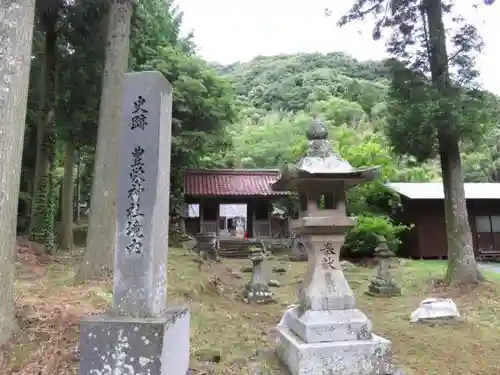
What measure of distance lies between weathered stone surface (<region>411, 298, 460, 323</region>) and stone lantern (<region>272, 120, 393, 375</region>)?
3.28 m

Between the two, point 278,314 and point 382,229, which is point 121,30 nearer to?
point 278,314

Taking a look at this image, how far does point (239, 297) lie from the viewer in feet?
35.0

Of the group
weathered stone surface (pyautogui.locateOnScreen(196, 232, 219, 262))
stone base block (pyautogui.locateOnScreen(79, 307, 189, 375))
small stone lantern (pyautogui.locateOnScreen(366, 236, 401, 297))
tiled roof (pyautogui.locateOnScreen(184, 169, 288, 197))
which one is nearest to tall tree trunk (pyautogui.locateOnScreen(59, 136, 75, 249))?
weathered stone surface (pyautogui.locateOnScreen(196, 232, 219, 262))

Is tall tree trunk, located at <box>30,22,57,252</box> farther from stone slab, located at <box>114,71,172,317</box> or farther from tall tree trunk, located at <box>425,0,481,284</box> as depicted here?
tall tree trunk, located at <box>425,0,481,284</box>

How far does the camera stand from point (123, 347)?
3545 mm

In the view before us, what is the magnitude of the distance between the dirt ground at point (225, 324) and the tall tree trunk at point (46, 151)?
1.25m

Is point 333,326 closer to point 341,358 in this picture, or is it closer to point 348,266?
point 341,358

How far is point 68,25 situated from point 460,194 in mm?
12199

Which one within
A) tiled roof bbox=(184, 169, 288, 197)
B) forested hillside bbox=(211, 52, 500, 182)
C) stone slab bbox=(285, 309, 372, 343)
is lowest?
stone slab bbox=(285, 309, 372, 343)

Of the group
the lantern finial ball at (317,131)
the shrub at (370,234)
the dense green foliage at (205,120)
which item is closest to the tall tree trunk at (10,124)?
the lantern finial ball at (317,131)

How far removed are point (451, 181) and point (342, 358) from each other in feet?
23.9

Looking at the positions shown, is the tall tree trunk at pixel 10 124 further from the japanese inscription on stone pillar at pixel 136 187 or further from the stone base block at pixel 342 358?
the stone base block at pixel 342 358

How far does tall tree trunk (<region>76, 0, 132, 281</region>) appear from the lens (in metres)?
7.19

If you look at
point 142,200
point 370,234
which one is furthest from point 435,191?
point 142,200
